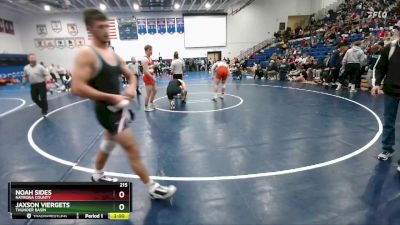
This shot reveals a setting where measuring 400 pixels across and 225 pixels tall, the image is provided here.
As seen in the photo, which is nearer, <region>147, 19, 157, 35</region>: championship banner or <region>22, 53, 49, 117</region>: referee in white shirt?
<region>22, 53, 49, 117</region>: referee in white shirt

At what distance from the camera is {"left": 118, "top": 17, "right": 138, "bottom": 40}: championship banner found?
27.7 m

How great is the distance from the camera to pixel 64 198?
7.85ft

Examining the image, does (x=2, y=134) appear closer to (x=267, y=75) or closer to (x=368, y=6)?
(x=267, y=75)

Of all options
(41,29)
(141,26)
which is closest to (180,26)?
(141,26)

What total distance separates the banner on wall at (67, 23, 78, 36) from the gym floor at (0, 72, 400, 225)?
70.9 ft

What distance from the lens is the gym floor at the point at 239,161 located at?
299 cm

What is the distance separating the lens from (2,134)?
21.6 feet

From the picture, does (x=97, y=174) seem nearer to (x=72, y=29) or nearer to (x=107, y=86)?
(x=107, y=86)

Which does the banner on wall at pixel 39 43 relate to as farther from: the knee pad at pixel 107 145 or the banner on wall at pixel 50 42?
the knee pad at pixel 107 145

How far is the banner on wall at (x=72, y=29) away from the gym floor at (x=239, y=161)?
21.6m

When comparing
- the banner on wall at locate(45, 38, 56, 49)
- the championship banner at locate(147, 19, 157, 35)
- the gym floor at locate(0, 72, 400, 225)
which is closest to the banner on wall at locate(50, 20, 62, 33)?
the banner on wall at locate(45, 38, 56, 49)

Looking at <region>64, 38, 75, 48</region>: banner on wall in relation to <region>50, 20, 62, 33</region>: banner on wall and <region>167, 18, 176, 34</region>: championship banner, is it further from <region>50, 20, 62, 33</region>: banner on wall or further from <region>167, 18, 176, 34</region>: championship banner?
<region>167, 18, 176, 34</region>: championship banner

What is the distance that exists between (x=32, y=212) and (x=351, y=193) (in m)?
3.51

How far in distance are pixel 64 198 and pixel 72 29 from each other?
94.8 ft
